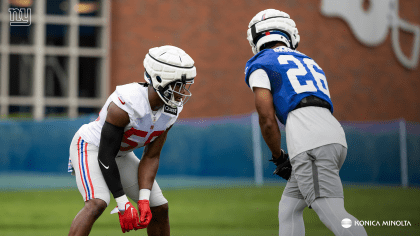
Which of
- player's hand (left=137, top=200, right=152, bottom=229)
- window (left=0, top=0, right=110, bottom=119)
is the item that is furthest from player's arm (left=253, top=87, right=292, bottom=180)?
window (left=0, top=0, right=110, bottom=119)

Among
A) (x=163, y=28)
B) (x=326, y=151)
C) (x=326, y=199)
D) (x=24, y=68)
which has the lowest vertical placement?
(x=326, y=199)

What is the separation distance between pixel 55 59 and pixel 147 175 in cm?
1561

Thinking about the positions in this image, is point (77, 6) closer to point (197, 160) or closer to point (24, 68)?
point (24, 68)

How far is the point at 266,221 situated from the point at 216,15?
13343 millimetres

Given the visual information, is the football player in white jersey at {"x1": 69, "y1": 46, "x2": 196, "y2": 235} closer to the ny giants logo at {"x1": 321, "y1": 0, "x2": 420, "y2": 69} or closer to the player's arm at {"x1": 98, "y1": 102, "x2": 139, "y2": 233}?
the player's arm at {"x1": 98, "y1": 102, "x2": 139, "y2": 233}

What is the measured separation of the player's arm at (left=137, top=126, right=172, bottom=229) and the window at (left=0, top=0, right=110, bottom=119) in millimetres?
14845

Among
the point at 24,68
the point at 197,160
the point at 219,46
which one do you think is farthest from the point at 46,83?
the point at 197,160

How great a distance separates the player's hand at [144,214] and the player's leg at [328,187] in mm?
1338

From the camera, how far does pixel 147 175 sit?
4375 mm

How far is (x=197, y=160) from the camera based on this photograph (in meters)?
14.0

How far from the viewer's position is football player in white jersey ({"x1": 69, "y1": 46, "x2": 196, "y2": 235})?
3.94 meters

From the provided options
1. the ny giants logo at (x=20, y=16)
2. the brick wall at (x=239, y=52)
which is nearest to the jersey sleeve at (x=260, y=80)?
the brick wall at (x=239, y=52)

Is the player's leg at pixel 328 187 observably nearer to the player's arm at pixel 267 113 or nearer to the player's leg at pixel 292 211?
the player's arm at pixel 267 113

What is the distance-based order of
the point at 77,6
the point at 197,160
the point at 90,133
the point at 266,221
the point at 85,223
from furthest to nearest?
1. the point at 77,6
2. the point at 197,160
3. the point at 266,221
4. the point at 90,133
5. the point at 85,223
